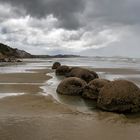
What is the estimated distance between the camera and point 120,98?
32.3ft

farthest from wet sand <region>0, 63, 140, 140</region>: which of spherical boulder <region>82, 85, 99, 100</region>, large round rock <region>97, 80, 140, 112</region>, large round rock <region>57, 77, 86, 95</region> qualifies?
large round rock <region>57, 77, 86, 95</region>

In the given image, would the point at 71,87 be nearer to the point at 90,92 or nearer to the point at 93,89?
the point at 90,92

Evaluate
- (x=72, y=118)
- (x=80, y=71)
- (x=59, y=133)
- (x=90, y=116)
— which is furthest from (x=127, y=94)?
(x=80, y=71)

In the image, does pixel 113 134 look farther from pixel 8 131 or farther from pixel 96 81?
pixel 96 81

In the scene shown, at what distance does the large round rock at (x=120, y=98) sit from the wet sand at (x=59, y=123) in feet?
1.63

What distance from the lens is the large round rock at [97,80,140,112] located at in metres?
9.78

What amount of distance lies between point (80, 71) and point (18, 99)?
8.66 meters

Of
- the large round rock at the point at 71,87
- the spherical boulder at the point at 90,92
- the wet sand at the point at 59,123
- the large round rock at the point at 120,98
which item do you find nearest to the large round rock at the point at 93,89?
the spherical boulder at the point at 90,92

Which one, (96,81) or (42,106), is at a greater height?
(96,81)

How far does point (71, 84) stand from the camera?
13.4 m

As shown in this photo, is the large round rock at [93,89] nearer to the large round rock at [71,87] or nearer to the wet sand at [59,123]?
the large round rock at [71,87]

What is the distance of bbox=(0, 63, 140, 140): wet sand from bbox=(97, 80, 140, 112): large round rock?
0.50 meters

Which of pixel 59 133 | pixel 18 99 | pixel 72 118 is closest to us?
pixel 59 133

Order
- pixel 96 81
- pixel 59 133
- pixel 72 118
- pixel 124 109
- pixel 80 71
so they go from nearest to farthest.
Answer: pixel 59 133 < pixel 72 118 < pixel 124 109 < pixel 96 81 < pixel 80 71
